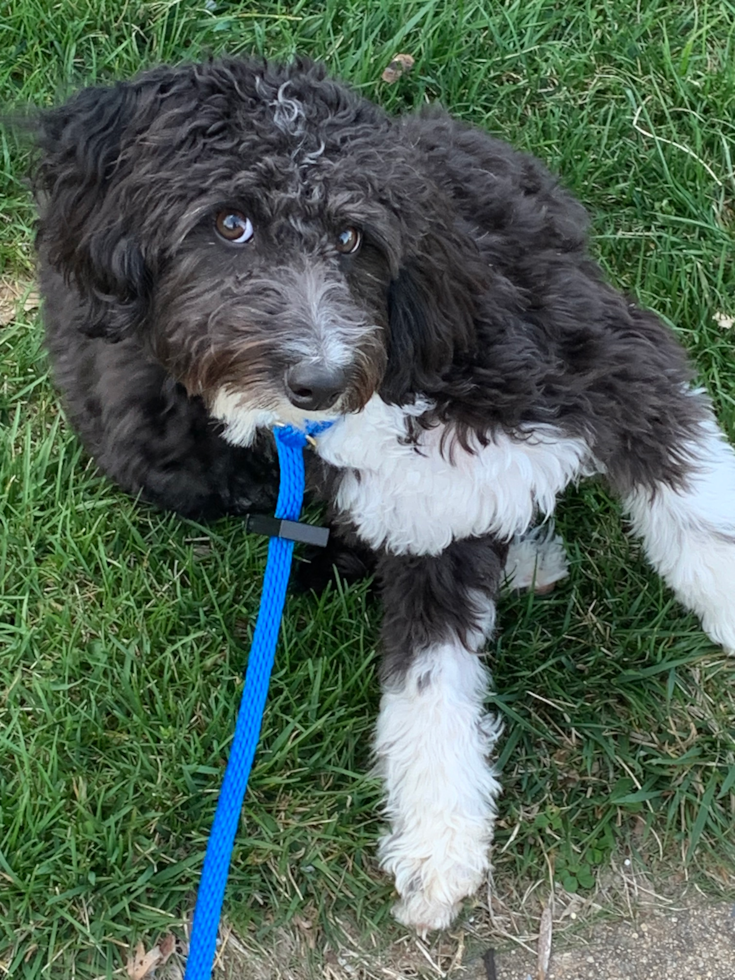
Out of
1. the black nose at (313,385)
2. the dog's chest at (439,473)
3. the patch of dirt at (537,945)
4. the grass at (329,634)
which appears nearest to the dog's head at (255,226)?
the black nose at (313,385)

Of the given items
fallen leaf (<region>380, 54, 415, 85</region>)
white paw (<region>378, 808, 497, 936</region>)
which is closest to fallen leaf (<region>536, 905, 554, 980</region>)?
white paw (<region>378, 808, 497, 936</region>)

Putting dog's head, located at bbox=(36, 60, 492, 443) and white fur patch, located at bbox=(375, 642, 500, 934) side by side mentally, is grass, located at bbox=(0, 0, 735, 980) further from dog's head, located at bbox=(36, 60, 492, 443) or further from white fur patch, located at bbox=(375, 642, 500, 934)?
dog's head, located at bbox=(36, 60, 492, 443)

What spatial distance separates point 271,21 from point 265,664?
2.36 meters

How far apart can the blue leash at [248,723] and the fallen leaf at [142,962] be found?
413mm

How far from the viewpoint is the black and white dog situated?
2.08 metres

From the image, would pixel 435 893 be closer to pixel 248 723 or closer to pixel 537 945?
pixel 537 945

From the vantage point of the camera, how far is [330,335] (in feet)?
6.75

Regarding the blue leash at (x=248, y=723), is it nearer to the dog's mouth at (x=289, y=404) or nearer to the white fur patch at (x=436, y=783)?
the dog's mouth at (x=289, y=404)

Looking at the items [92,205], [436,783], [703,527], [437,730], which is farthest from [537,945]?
[92,205]

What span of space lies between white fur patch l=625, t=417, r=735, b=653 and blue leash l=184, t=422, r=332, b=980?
34.8 inches

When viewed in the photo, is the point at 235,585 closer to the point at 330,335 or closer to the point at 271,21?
the point at 330,335

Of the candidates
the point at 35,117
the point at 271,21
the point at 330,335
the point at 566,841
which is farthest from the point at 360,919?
the point at 271,21

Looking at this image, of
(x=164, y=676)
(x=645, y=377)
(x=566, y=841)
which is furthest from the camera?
(x=164, y=676)

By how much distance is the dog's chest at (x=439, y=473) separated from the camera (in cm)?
250
